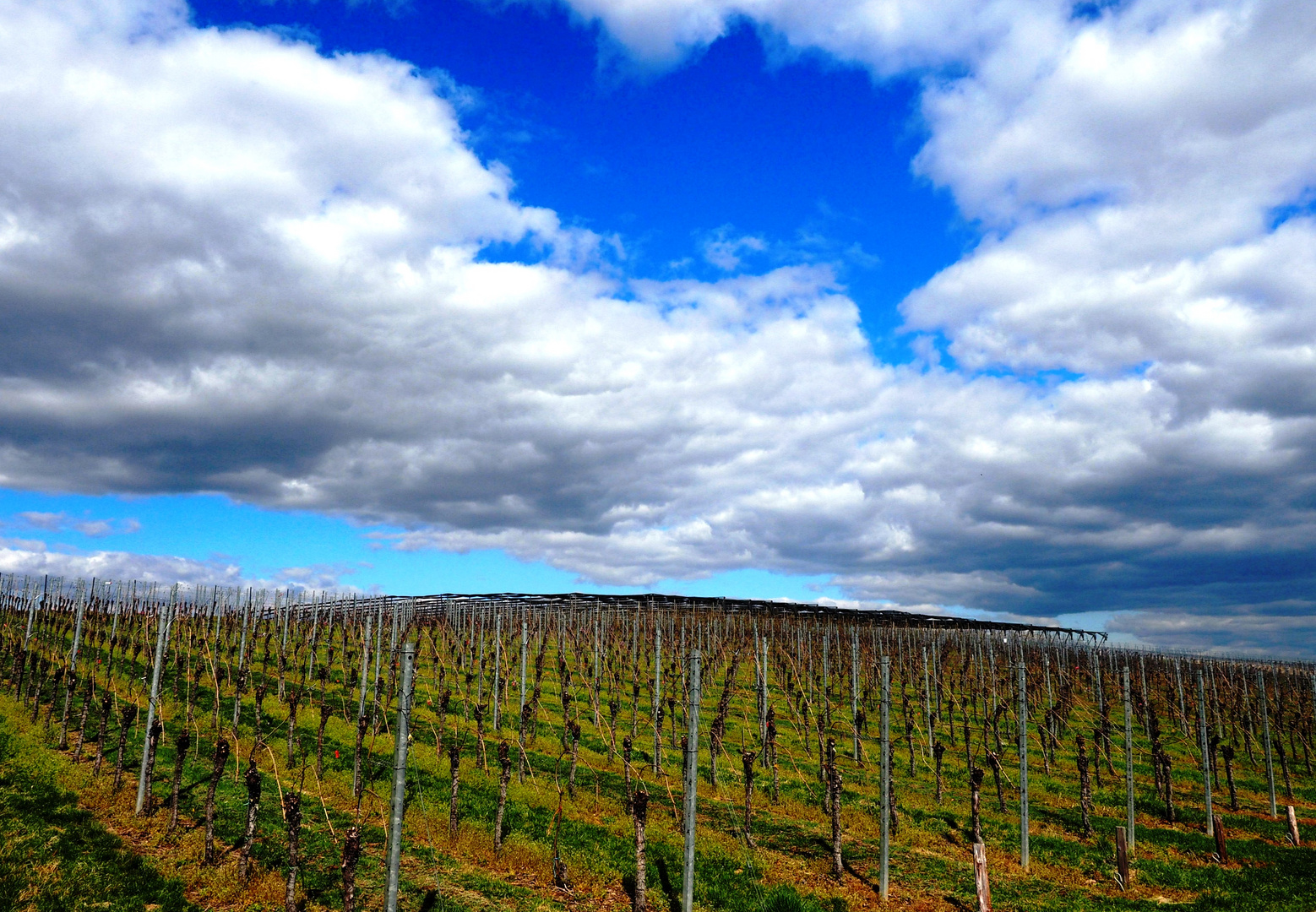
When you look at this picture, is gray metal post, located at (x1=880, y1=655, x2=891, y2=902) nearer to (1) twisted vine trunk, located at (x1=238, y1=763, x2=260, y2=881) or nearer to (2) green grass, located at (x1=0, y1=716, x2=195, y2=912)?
(1) twisted vine trunk, located at (x1=238, y1=763, x2=260, y2=881)

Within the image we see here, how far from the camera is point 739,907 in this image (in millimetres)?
13125

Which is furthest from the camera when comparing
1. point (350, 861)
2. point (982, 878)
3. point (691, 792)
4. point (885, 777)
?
point (885, 777)

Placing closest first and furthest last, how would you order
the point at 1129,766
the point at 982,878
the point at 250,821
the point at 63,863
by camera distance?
the point at 982,878 → the point at 63,863 → the point at 250,821 → the point at 1129,766

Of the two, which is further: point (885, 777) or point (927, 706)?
point (927, 706)

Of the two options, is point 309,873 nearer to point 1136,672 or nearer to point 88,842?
point 88,842

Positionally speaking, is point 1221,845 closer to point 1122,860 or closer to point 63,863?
point 1122,860

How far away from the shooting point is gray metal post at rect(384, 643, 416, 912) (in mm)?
8672

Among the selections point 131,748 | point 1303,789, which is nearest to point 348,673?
point 131,748

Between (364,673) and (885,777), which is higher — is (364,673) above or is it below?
above

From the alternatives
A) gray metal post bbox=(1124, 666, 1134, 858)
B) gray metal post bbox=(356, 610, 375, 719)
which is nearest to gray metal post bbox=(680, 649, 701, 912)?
gray metal post bbox=(356, 610, 375, 719)

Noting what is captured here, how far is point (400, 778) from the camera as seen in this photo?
893 centimetres

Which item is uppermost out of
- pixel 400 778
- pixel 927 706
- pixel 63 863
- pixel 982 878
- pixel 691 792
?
pixel 400 778

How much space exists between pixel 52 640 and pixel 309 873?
4005 centimetres

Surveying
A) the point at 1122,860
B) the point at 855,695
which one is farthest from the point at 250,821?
the point at 855,695
